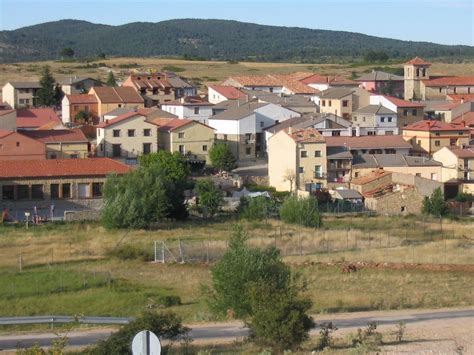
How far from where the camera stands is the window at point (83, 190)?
41.8m

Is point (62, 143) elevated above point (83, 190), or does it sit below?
above

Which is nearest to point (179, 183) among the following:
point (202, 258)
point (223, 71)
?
point (202, 258)

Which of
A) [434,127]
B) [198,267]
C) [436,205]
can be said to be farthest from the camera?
[434,127]

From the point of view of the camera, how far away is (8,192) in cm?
4103

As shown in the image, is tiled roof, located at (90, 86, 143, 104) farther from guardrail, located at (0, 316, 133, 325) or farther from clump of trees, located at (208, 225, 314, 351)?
guardrail, located at (0, 316, 133, 325)

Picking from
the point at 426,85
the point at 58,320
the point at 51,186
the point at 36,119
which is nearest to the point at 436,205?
the point at 51,186

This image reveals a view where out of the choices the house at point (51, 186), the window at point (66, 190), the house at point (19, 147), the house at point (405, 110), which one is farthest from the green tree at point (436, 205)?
the house at point (405, 110)

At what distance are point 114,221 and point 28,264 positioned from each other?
6795 millimetres

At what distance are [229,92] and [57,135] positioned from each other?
71.8 feet

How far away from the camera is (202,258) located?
32.0 metres

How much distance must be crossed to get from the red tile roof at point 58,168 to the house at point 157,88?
25.9m

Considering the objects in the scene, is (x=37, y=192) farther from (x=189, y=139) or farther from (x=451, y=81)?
(x=451, y=81)

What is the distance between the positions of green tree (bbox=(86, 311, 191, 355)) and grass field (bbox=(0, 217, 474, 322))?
16.1 ft

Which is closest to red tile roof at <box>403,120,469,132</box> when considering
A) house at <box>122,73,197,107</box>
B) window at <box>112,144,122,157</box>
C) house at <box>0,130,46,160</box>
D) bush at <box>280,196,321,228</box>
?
window at <box>112,144,122,157</box>
